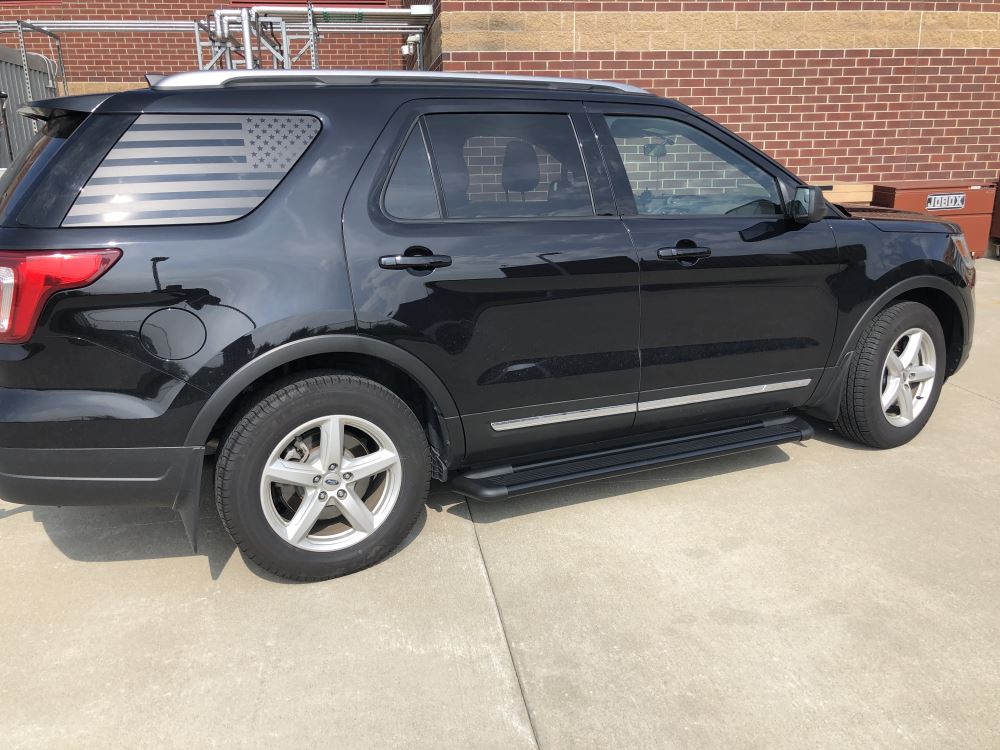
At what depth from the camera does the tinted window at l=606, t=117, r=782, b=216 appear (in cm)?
364

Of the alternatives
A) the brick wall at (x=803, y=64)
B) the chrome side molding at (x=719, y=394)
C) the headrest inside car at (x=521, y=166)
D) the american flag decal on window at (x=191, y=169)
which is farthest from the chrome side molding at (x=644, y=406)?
the brick wall at (x=803, y=64)

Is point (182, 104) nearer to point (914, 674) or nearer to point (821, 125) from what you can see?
point (914, 674)

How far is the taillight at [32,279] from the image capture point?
103 inches

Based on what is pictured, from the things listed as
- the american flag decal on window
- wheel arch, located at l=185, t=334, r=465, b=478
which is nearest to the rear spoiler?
the american flag decal on window

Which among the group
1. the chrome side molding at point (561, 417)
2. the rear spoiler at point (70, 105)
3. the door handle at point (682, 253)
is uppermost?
the rear spoiler at point (70, 105)

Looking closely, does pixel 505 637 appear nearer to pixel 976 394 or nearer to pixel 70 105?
pixel 70 105

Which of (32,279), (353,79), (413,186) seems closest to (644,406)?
(413,186)

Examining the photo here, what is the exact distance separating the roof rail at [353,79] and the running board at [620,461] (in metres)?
1.60

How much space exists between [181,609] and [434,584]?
0.92m

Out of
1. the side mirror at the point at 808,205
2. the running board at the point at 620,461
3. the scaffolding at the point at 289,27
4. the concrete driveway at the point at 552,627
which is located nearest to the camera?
the concrete driveway at the point at 552,627

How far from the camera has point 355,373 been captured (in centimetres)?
319

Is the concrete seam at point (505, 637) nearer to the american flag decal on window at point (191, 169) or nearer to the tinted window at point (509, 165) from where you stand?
the tinted window at point (509, 165)

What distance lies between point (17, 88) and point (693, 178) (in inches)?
366

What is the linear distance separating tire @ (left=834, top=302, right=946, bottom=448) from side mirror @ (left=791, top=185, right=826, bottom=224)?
731 mm
